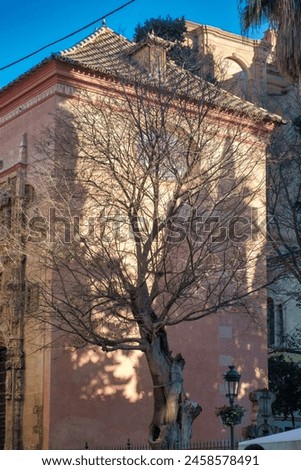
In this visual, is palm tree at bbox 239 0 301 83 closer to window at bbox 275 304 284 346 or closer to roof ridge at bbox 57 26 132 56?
roof ridge at bbox 57 26 132 56

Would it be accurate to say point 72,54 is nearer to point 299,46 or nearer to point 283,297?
point 299,46

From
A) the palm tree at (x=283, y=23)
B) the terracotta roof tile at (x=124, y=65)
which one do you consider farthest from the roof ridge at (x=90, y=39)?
the palm tree at (x=283, y=23)

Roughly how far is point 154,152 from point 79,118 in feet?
9.98

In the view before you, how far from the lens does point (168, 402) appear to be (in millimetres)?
18484

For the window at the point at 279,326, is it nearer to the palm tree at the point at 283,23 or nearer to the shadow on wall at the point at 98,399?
the shadow on wall at the point at 98,399

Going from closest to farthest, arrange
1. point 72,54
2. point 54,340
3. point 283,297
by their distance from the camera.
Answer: point 54,340 < point 72,54 < point 283,297

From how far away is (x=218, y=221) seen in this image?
19938 millimetres

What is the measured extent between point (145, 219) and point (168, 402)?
160 inches

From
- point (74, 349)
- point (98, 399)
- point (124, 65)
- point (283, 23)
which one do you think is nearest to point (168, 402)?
point (74, 349)

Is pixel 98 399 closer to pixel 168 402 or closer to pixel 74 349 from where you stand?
pixel 74 349

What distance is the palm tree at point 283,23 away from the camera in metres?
17.3

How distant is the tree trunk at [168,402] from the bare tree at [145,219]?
A: 24 millimetres

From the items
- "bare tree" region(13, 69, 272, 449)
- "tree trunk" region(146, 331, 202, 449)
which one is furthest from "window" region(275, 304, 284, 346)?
"tree trunk" region(146, 331, 202, 449)
